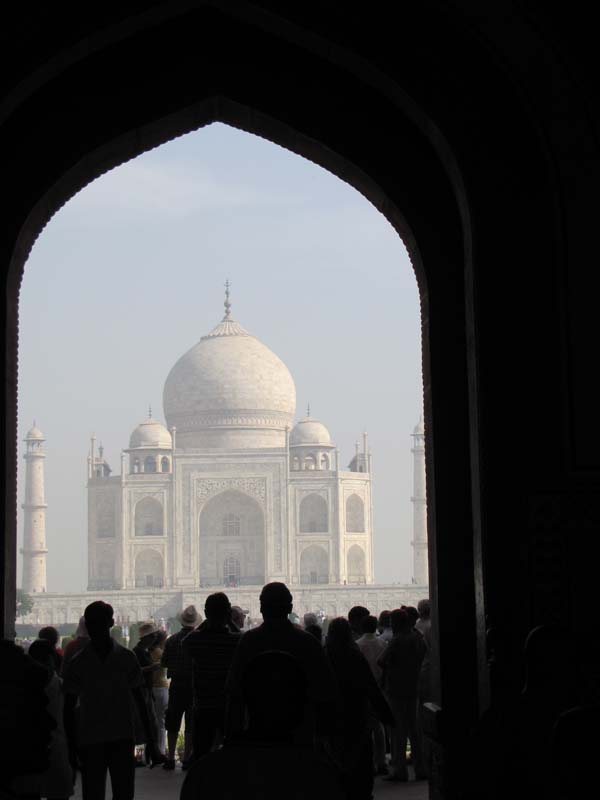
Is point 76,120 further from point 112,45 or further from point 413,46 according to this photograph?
point 413,46

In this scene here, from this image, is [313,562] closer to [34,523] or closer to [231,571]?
[231,571]

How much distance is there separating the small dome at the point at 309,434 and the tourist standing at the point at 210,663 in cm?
4022

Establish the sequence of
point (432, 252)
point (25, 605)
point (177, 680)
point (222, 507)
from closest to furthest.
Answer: point (432, 252) → point (177, 680) → point (25, 605) → point (222, 507)

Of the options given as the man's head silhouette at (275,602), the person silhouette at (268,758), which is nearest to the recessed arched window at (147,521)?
the man's head silhouette at (275,602)

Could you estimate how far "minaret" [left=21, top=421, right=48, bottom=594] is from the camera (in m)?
44.1

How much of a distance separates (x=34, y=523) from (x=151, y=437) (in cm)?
438

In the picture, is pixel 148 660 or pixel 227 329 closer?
pixel 148 660

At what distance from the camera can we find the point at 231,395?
43438 millimetres

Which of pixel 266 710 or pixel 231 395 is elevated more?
pixel 231 395

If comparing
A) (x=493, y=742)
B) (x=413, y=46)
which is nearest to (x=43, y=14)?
(x=413, y=46)

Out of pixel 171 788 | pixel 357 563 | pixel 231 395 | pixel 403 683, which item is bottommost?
pixel 171 788

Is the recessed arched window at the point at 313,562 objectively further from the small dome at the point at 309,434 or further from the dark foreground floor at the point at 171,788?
the dark foreground floor at the point at 171,788

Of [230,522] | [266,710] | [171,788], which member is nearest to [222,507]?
[230,522]

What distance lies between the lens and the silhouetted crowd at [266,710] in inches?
68.4
